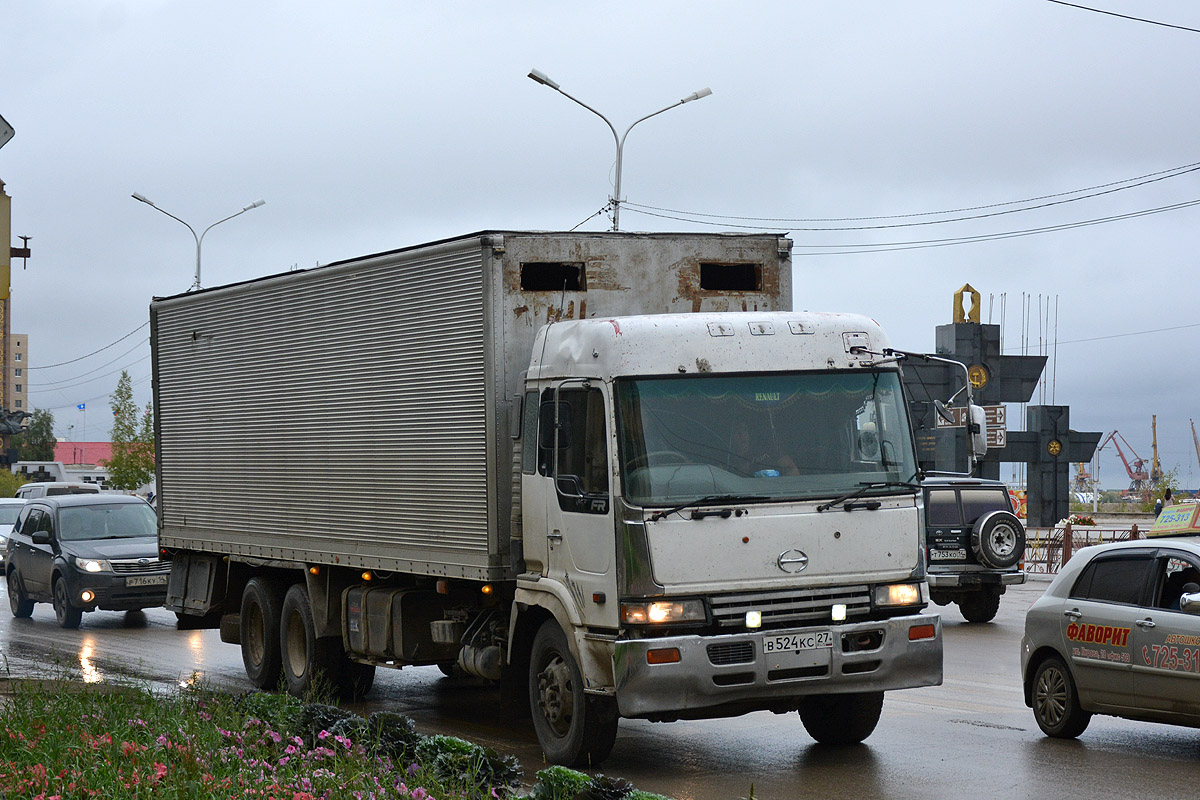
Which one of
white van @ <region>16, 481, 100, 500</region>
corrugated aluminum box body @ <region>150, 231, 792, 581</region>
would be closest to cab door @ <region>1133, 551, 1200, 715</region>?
corrugated aluminum box body @ <region>150, 231, 792, 581</region>

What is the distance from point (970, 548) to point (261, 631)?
10.2 metres

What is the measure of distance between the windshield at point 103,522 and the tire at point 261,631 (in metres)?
8.10

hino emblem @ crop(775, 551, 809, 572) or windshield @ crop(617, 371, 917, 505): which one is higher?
windshield @ crop(617, 371, 917, 505)

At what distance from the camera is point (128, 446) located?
235 ft

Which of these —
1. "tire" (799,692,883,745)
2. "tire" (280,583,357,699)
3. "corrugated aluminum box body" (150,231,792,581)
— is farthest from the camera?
"tire" (280,583,357,699)

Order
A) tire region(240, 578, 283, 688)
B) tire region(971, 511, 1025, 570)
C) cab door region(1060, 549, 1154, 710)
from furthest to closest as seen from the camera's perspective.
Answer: tire region(971, 511, 1025, 570) → tire region(240, 578, 283, 688) → cab door region(1060, 549, 1154, 710)

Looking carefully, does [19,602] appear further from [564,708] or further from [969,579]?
[564,708]

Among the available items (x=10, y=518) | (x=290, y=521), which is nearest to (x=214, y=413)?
(x=290, y=521)

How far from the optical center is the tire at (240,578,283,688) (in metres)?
13.6

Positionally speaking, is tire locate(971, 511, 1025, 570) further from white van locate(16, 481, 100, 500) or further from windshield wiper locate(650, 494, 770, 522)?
white van locate(16, 481, 100, 500)

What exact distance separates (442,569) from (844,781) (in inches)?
128

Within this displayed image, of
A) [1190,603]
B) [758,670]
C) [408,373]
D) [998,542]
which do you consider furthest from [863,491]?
[998,542]

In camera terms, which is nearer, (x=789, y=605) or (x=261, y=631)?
(x=789, y=605)

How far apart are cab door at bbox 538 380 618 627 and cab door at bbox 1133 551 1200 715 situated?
3.53 metres
